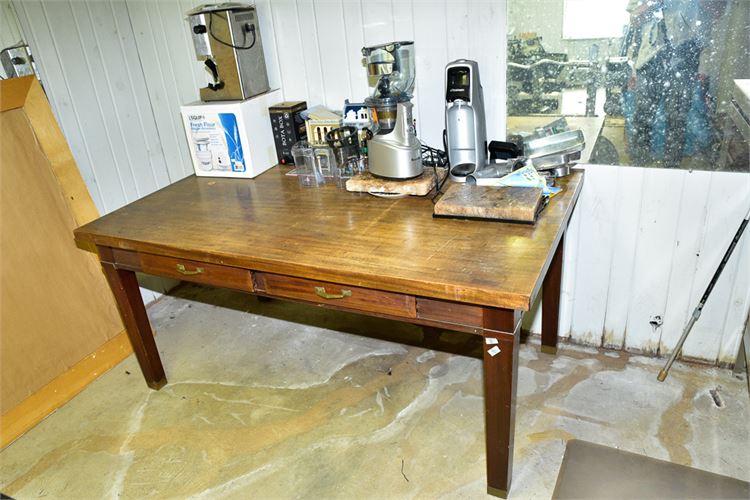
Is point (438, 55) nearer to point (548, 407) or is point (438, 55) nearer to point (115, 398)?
point (548, 407)

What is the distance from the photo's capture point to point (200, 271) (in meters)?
Result: 1.74

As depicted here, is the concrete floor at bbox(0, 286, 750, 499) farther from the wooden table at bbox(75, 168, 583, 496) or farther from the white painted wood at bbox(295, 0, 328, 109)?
the white painted wood at bbox(295, 0, 328, 109)

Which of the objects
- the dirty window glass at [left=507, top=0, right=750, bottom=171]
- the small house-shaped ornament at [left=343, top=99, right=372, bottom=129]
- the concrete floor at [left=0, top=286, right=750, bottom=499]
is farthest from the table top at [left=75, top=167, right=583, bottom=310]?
the concrete floor at [left=0, top=286, right=750, bottom=499]

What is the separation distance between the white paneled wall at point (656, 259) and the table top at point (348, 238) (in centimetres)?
23

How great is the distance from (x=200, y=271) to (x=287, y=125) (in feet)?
2.82

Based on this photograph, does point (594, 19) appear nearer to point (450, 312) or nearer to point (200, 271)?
point (450, 312)

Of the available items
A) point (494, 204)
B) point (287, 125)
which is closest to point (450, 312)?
point (494, 204)

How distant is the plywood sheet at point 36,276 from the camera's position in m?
2.09

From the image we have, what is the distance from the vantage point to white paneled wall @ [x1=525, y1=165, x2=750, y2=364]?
191cm

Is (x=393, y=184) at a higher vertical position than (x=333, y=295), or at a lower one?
higher

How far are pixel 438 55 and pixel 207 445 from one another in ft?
5.64

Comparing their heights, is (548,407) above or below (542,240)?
below

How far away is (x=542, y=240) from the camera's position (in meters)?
1.47

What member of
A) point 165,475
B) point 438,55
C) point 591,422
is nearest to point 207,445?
point 165,475
